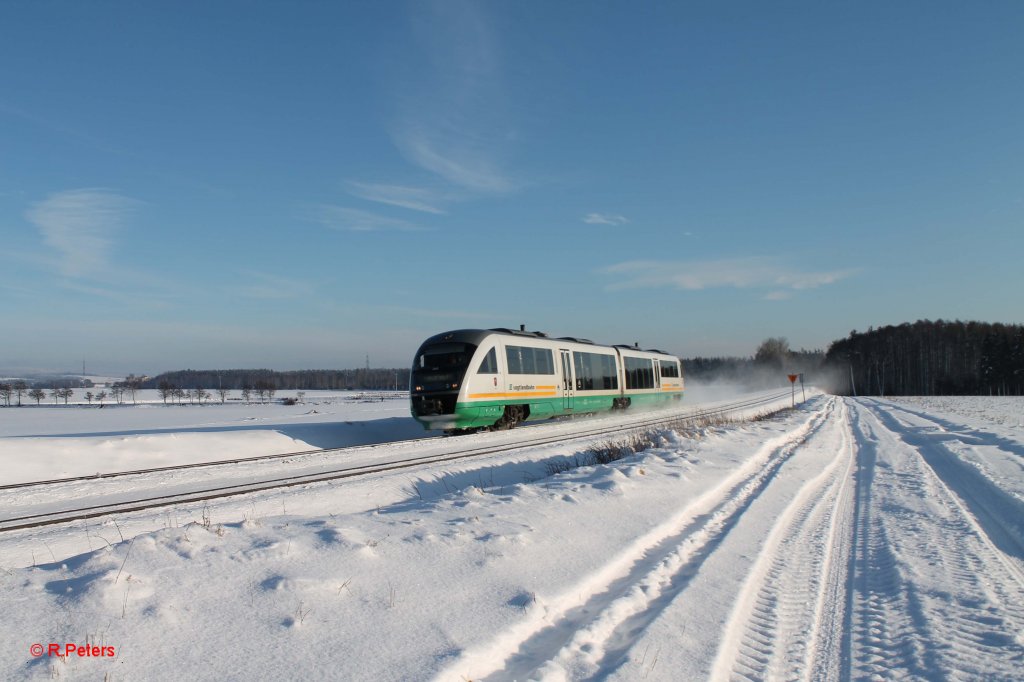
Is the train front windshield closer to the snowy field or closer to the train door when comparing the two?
the train door

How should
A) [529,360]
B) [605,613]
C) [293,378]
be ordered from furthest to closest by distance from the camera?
[293,378] < [529,360] < [605,613]

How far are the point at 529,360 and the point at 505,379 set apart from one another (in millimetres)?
1815

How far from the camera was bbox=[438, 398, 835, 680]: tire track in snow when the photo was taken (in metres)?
3.57

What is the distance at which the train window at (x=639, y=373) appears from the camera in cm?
3137

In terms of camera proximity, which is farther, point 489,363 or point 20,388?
point 20,388

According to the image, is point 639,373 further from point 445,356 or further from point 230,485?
point 230,485

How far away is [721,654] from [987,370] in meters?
106

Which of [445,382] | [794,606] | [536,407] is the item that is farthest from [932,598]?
[536,407]

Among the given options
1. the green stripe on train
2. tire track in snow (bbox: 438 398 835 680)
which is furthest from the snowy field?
the green stripe on train

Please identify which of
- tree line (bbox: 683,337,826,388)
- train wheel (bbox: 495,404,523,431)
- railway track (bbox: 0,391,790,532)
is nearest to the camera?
railway track (bbox: 0,391,790,532)

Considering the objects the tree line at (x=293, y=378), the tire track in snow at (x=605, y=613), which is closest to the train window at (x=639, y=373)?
the tire track in snow at (x=605, y=613)

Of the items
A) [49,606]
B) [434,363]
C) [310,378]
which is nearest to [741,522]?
[49,606]

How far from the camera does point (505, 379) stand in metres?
21.1

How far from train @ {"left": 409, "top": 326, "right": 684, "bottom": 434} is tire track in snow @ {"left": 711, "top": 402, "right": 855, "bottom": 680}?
41.3ft
